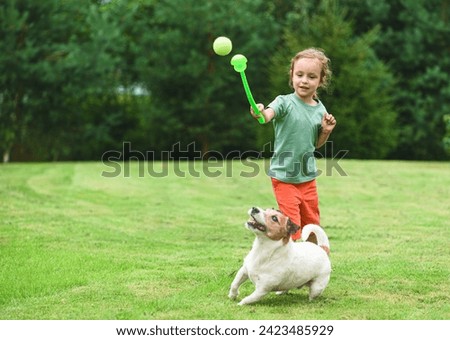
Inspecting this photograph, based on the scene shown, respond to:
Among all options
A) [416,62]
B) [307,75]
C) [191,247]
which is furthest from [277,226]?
[416,62]

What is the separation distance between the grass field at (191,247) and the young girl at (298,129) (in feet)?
2.42

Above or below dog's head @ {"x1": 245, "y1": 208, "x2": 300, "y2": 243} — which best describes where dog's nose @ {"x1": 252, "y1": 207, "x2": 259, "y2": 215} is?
above

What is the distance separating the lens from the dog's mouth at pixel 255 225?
463 cm

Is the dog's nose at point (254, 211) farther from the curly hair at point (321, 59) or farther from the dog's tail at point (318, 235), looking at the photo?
the curly hair at point (321, 59)

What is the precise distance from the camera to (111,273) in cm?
595

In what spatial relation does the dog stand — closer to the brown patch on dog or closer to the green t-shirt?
the brown patch on dog

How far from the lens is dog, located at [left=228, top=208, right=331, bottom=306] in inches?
184

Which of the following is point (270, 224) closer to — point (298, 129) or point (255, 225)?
point (255, 225)

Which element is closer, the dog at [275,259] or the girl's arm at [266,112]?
the dog at [275,259]

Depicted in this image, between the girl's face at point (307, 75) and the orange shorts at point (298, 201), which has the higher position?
the girl's face at point (307, 75)

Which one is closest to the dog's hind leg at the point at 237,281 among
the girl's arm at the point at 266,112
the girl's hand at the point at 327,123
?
the girl's arm at the point at 266,112

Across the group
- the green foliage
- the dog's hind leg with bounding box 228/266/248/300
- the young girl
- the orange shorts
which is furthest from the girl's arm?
the green foliage

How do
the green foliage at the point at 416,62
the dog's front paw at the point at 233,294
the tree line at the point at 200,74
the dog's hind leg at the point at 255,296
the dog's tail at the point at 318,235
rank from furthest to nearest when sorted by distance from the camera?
the green foliage at the point at 416,62, the tree line at the point at 200,74, the dog's tail at the point at 318,235, the dog's front paw at the point at 233,294, the dog's hind leg at the point at 255,296
